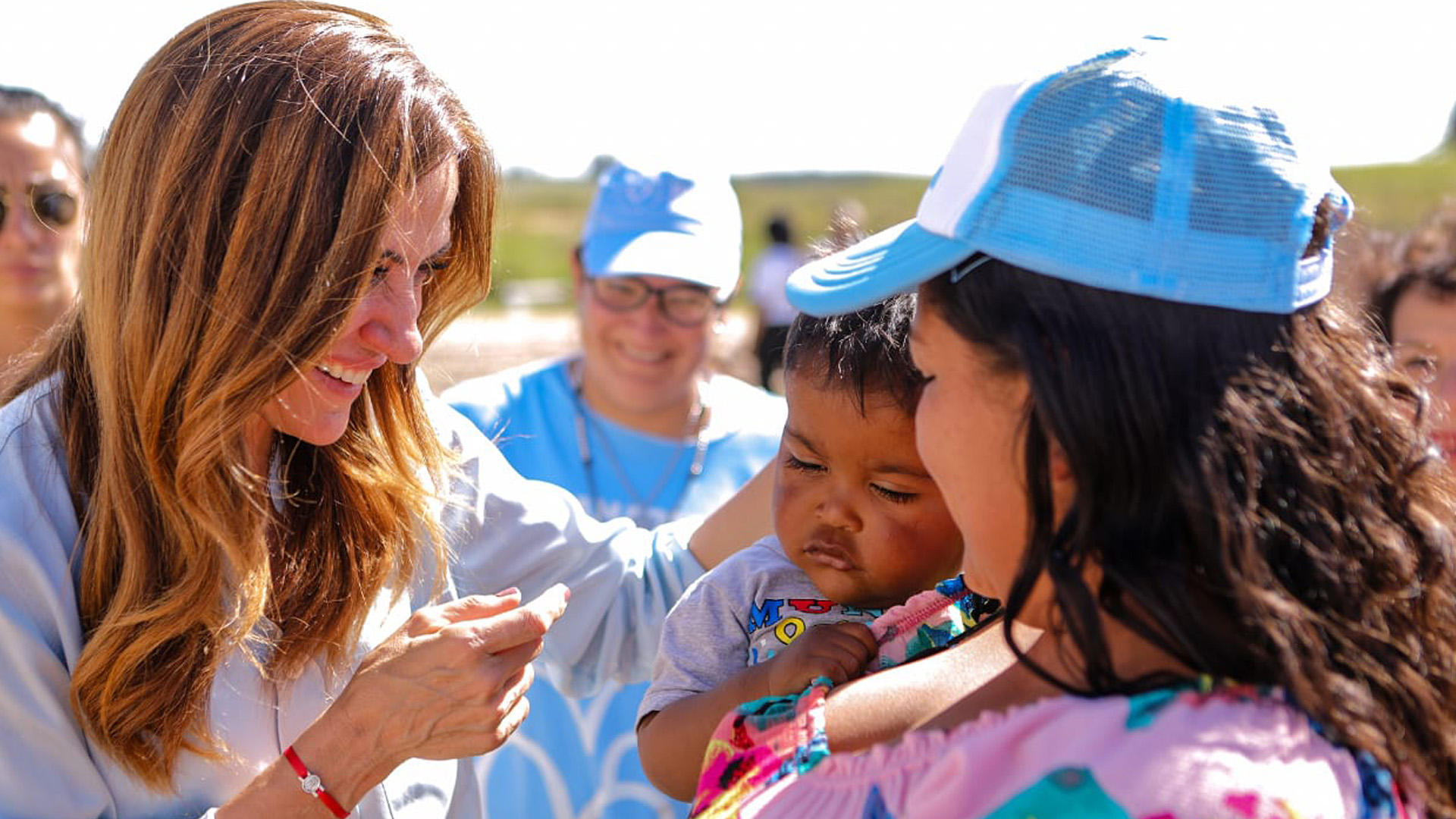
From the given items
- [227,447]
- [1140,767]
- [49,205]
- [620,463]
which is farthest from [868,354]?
[49,205]

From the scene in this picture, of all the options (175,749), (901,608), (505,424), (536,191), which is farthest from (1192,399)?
(536,191)

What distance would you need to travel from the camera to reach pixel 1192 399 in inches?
48.4

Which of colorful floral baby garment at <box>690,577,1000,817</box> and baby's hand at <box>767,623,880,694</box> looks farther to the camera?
baby's hand at <box>767,623,880,694</box>

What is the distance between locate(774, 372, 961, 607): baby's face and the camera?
1849 millimetres

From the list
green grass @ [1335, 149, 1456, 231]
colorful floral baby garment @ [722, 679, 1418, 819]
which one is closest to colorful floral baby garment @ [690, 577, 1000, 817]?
colorful floral baby garment @ [722, 679, 1418, 819]

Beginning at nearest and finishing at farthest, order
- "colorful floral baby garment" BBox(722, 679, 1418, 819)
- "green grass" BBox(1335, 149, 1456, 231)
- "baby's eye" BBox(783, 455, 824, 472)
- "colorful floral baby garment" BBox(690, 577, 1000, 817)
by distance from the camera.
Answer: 1. "colorful floral baby garment" BBox(722, 679, 1418, 819)
2. "colorful floral baby garment" BBox(690, 577, 1000, 817)
3. "baby's eye" BBox(783, 455, 824, 472)
4. "green grass" BBox(1335, 149, 1456, 231)

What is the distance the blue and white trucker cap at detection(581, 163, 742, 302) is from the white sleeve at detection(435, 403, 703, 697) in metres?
1.52

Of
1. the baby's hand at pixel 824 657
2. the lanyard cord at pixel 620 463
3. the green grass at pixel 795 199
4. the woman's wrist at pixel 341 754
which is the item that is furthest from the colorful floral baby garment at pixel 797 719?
the green grass at pixel 795 199

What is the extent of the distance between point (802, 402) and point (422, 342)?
0.67m

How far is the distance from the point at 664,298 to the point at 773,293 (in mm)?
6459

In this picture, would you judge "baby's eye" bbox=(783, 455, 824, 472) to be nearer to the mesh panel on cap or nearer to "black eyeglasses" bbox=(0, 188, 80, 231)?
the mesh panel on cap

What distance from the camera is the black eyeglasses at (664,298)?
4.06m

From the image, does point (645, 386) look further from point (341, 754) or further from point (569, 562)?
point (341, 754)

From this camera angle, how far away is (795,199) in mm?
59094
